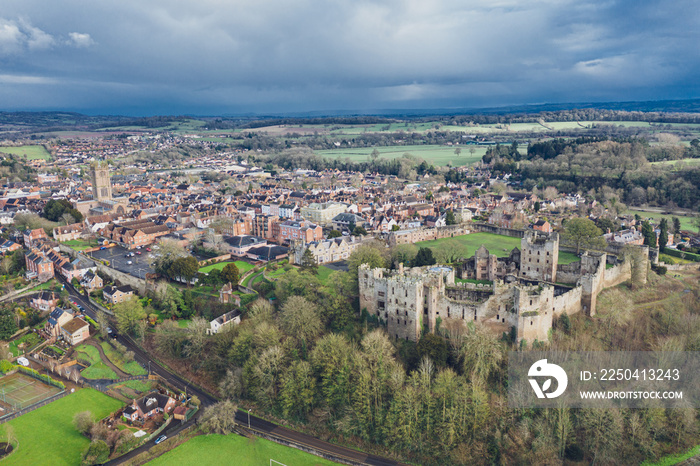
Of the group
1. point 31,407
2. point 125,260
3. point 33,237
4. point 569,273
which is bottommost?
point 31,407

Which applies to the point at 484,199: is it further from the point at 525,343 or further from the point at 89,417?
the point at 89,417

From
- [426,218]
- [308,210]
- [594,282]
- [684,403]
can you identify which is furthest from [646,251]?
[308,210]

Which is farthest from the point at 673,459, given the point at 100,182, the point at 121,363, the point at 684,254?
the point at 100,182

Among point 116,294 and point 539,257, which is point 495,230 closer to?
point 539,257

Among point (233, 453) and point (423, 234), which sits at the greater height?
point (423, 234)

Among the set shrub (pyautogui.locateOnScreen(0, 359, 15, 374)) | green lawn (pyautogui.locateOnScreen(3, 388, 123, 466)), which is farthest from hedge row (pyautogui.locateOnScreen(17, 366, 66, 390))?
green lawn (pyautogui.locateOnScreen(3, 388, 123, 466))

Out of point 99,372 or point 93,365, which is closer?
point 99,372

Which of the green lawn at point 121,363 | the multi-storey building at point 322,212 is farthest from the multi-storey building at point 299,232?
the green lawn at point 121,363
